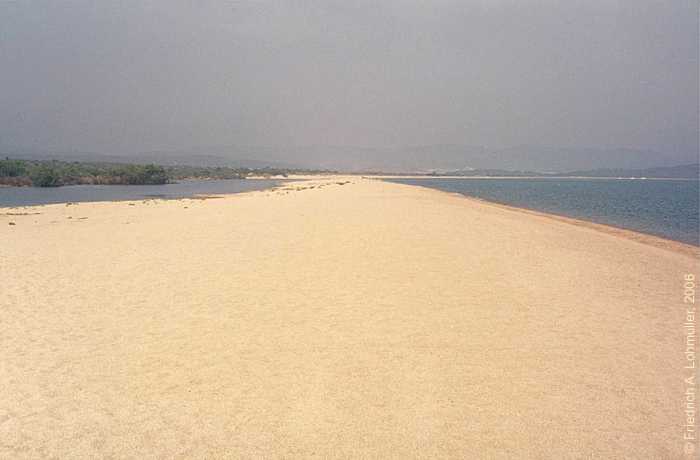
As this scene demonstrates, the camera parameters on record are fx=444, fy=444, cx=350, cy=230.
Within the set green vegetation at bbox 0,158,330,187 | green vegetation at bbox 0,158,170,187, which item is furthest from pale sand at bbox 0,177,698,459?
green vegetation at bbox 0,158,170,187

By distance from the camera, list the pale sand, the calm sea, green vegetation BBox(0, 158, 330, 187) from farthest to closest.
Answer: green vegetation BBox(0, 158, 330, 187) → the calm sea → the pale sand

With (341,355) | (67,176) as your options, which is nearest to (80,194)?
(67,176)

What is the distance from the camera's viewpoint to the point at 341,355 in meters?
6.38

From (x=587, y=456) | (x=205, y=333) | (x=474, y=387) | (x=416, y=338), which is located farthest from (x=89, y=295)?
(x=587, y=456)

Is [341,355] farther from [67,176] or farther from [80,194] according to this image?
[67,176]

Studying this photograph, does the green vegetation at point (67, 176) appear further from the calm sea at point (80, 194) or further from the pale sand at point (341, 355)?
the pale sand at point (341, 355)

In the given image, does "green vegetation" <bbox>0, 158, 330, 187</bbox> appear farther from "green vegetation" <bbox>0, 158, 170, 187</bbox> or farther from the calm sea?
the calm sea

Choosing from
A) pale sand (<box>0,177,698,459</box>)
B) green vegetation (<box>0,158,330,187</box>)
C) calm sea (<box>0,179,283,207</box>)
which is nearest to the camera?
pale sand (<box>0,177,698,459</box>)

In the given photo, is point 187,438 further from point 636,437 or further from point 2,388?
point 636,437

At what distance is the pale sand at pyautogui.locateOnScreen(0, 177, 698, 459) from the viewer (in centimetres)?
454

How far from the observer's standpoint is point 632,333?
742 centimetres

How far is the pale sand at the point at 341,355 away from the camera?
14.9ft

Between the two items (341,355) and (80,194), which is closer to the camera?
(341,355)

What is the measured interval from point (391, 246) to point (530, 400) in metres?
9.31
